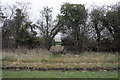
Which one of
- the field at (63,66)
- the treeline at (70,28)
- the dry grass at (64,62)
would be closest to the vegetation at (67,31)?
the treeline at (70,28)

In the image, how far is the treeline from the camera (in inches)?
589

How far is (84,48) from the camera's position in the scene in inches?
581

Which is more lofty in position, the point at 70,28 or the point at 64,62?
the point at 70,28

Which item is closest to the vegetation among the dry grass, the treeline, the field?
the treeline

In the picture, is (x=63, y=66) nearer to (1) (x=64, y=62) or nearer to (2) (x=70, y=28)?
(1) (x=64, y=62)

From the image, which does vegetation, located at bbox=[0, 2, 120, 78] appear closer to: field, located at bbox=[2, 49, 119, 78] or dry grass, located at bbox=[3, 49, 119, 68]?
dry grass, located at bbox=[3, 49, 119, 68]

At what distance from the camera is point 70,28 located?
51.1 ft

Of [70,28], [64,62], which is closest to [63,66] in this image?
[64,62]

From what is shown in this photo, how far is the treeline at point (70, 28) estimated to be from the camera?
49.1 feet

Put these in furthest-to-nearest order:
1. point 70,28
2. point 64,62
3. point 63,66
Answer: point 70,28 → point 64,62 → point 63,66

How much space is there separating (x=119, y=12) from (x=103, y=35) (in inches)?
99.8

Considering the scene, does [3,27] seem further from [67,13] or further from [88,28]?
[88,28]

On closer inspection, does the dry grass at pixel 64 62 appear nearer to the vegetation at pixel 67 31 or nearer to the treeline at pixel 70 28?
the vegetation at pixel 67 31

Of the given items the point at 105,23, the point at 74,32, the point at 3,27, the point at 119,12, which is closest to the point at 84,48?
the point at 74,32
